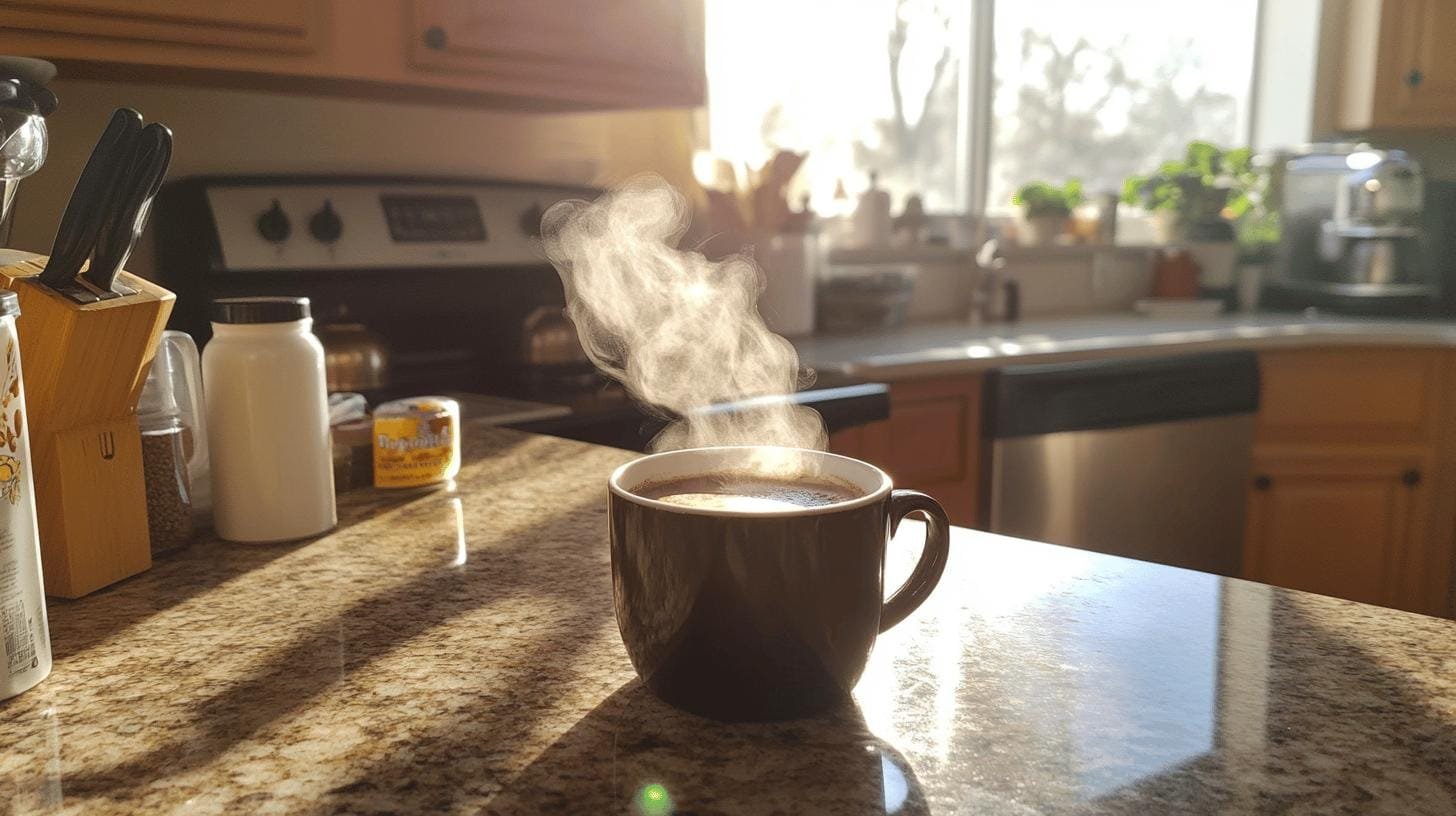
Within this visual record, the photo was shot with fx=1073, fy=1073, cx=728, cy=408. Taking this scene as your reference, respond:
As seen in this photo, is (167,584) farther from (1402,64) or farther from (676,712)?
(1402,64)

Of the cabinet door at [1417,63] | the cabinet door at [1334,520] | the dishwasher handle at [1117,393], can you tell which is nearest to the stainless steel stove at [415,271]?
the dishwasher handle at [1117,393]

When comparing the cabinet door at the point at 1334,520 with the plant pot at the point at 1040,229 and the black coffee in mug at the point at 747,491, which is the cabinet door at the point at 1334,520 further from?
the black coffee in mug at the point at 747,491

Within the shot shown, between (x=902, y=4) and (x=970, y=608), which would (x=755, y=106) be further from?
(x=970, y=608)

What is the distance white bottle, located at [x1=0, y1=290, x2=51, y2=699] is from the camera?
1.65ft

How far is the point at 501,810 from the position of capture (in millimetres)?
411

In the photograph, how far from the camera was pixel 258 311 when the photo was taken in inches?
31.1

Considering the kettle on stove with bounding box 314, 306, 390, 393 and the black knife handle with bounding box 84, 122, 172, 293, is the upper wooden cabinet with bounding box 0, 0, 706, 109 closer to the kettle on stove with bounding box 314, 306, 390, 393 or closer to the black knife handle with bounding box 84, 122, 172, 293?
the kettle on stove with bounding box 314, 306, 390, 393

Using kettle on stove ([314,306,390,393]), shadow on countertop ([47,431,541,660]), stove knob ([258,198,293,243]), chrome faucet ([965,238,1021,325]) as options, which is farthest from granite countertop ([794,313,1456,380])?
shadow on countertop ([47,431,541,660])

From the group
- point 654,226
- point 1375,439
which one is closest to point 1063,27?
point 1375,439

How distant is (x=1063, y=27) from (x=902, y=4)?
603mm

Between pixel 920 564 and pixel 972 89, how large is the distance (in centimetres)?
296

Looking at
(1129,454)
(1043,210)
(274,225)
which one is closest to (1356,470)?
(1129,454)

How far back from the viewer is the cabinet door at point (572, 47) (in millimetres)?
1759

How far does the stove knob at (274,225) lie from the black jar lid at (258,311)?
103 centimetres
